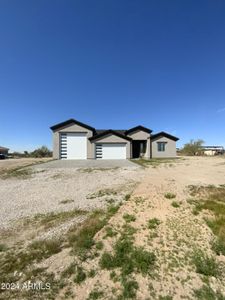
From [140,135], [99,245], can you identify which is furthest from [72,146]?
[99,245]

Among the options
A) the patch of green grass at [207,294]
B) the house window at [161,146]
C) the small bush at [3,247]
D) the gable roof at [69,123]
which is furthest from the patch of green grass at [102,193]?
the house window at [161,146]

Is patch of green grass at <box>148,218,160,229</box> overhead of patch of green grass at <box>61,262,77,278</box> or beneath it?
overhead

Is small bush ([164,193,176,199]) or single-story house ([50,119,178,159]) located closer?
small bush ([164,193,176,199])

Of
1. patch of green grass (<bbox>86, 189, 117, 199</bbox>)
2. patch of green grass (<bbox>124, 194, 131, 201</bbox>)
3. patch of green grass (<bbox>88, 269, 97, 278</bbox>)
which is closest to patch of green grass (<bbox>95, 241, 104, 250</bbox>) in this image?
patch of green grass (<bbox>88, 269, 97, 278</bbox>)

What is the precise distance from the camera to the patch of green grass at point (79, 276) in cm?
295

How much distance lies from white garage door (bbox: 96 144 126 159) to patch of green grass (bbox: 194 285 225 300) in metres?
21.6

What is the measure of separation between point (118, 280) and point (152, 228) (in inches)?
73.5

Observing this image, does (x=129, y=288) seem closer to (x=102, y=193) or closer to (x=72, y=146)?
(x=102, y=193)

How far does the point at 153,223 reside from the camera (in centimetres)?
483

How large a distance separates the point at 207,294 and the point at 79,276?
2151mm

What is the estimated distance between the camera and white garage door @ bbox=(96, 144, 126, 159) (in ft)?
79.7

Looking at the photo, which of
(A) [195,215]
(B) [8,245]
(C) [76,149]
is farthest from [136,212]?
(C) [76,149]

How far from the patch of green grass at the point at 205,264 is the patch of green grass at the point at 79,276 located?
2.13 metres

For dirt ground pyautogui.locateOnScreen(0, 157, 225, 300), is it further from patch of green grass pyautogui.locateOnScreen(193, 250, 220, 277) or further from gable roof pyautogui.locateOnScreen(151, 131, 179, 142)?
gable roof pyautogui.locateOnScreen(151, 131, 179, 142)
